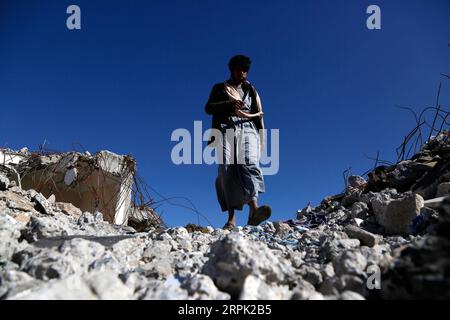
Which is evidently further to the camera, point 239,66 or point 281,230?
point 239,66

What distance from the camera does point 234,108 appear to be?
3807mm

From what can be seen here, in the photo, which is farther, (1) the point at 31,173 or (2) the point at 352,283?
(1) the point at 31,173

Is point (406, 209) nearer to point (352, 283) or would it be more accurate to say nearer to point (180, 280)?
point (352, 283)

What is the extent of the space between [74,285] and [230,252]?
527mm

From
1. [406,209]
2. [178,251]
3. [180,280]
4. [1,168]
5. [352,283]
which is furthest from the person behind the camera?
[1,168]

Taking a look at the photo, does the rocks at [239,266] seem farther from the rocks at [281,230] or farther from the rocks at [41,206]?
the rocks at [41,206]

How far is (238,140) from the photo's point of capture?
3.79 metres

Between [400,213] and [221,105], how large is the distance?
2.24m

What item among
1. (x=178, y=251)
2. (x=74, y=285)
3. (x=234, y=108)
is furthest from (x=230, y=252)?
(x=234, y=108)

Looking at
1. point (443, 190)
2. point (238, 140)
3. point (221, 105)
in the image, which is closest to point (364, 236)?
point (443, 190)

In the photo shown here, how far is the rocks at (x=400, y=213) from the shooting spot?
7.51 feet

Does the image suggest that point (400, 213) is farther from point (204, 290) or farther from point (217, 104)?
point (217, 104)

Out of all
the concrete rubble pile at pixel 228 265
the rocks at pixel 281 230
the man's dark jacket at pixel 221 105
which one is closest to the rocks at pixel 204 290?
the concrete rubble pile at pixel 228 265
